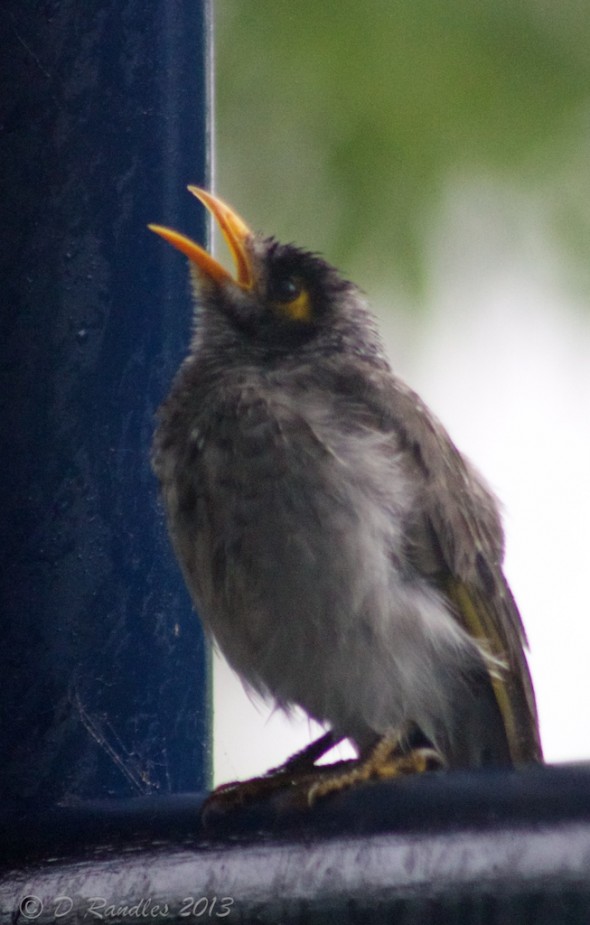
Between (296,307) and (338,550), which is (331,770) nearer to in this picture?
(338,550)

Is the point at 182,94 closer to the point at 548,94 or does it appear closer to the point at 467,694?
the point at 548,94

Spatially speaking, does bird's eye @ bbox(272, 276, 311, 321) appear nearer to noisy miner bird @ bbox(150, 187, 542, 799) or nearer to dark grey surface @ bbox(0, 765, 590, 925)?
noisy miner bird @ bbox(150, 187, 542, 799)

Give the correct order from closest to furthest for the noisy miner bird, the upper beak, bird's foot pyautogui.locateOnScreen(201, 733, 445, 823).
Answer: bird's foot pyautogui.locateOnScreen(201, 733, 445, 823) → the noisy miner bird → the upper beak

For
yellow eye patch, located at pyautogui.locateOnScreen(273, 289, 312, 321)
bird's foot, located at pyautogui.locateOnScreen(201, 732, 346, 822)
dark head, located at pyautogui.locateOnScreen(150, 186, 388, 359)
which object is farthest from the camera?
yellow eye patch, located at pyautogui.locateOnScreen(273, 289, 312, 321)

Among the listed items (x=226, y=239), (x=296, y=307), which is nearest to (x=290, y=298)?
(x=296, y=307)

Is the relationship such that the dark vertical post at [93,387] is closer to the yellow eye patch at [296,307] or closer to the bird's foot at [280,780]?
the bird's foot at [280,780]

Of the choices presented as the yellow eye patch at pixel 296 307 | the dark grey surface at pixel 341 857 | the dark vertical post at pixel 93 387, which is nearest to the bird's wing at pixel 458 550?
the yellow eye patch at pixel 296 307

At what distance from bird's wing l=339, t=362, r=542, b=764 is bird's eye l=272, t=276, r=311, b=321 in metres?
0.37

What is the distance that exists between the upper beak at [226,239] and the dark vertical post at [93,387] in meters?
0.06

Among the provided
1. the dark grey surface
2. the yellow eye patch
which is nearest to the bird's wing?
the yellow eye patch

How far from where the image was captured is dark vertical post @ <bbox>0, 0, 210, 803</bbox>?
408cm

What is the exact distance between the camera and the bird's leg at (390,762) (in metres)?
4.14

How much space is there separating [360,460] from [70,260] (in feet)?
2.92

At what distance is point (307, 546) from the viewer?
4.15 m
